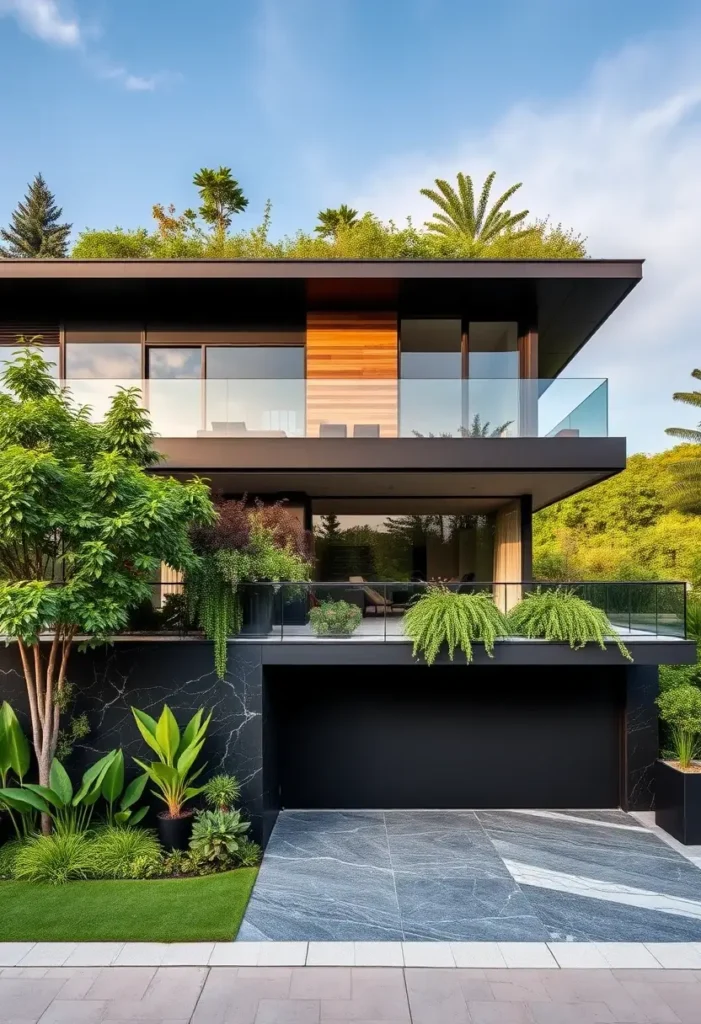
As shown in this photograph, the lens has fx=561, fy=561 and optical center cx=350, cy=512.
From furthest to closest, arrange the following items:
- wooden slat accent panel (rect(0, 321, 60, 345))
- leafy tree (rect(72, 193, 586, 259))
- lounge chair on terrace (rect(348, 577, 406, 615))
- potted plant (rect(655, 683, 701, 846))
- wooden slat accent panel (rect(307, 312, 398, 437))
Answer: leafy tree (rect(72, 193, 586, 259)) < wooden slat accent panel (rect(0, 321, 60, 345)) < wooden slat accent panel (rect(307, 312, 398, 437)) < lounge chair on terrace (rect(348, 577, 406, 615)) < potted plant (rect(655, 683, 701, 846))

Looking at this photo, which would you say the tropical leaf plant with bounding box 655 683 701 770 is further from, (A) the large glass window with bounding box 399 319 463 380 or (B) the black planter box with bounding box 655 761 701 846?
(A) the large glass window with bounding box 399 319 463 380

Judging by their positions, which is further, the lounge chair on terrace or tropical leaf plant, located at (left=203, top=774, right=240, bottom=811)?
the lounge chair on terrace

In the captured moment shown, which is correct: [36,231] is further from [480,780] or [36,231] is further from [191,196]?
[480,780]

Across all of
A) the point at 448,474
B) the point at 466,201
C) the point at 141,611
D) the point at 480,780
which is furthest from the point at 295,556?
the point at 466,201

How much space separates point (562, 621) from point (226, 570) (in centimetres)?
438

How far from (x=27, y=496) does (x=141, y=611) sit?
2.41 metres

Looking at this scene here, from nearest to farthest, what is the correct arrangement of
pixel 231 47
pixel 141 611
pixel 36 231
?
pixel 141 611 → pixel 231 47 → pixel 36 231

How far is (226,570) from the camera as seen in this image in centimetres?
706

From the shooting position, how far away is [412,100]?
14.3 meters

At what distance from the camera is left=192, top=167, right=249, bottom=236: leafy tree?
25844mm

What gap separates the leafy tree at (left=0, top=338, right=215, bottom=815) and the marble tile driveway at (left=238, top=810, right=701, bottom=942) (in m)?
3.38

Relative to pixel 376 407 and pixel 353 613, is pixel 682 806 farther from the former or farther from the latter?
pixel 376 407

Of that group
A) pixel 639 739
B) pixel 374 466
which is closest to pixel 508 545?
pixel 374 466

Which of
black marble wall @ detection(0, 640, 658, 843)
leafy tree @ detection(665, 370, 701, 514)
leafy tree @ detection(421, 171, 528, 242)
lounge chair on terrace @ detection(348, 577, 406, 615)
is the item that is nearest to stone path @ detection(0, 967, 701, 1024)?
black marble wall @ detection(0, 640, 658, 843)
